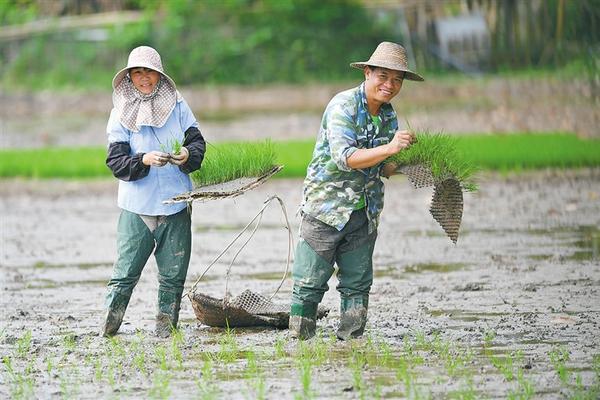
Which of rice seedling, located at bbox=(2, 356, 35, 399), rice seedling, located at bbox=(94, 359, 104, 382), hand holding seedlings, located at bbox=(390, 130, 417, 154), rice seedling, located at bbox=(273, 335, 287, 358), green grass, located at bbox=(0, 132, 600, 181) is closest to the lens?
rice seedling, located at bbox=(2, 356, 35, 399)

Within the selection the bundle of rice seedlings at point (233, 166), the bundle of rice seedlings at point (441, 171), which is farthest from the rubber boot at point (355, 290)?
the bundle of rice seedlings at point (233, 166)

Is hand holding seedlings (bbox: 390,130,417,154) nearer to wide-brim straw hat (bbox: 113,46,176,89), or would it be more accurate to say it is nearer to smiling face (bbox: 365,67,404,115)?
smiling face (bbox: 365,67,404,115)

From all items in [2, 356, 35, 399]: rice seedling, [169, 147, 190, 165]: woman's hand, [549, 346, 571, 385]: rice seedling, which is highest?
[169, 147, 190, 165]: woman's hand

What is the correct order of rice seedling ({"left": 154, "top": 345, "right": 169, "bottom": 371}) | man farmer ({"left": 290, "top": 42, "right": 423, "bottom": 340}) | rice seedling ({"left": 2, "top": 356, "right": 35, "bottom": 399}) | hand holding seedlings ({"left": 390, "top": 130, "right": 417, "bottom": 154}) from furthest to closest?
1. man farmer ({"left": 290, "top": 42, "right": 423, "bottom": 340})
2. hand holding seedlings ({"left": 390, "top": 130, "right": 417, "bottom": 154})
3. rice seedling ({"left": 154, "top": 345, "right": 169, "bottom": 371})
4. rice seedling ({"left": 2, "top": 356, "right": 35, "bottom": 399})

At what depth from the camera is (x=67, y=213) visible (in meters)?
14.1

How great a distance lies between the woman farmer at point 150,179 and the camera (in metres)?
7.39

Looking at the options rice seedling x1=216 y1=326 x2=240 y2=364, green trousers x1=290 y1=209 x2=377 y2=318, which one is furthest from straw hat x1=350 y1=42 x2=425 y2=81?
rice seedling x1=216 y1=326 x2=240 y2=364

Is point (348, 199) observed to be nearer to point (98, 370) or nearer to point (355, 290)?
point (355, 290)

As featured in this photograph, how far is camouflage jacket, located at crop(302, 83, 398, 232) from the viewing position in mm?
7094

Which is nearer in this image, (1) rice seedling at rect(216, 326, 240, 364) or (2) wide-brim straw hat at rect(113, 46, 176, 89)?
(1) rice seedling at rect(216, 326, 240, 364)

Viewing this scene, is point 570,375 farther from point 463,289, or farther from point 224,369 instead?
point 463,289

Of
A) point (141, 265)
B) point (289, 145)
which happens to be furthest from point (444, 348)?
point (289, 145)

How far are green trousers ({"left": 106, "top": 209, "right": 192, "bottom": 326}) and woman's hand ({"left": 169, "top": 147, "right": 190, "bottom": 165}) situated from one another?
0.40 metres

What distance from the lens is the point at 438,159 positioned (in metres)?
7.12
